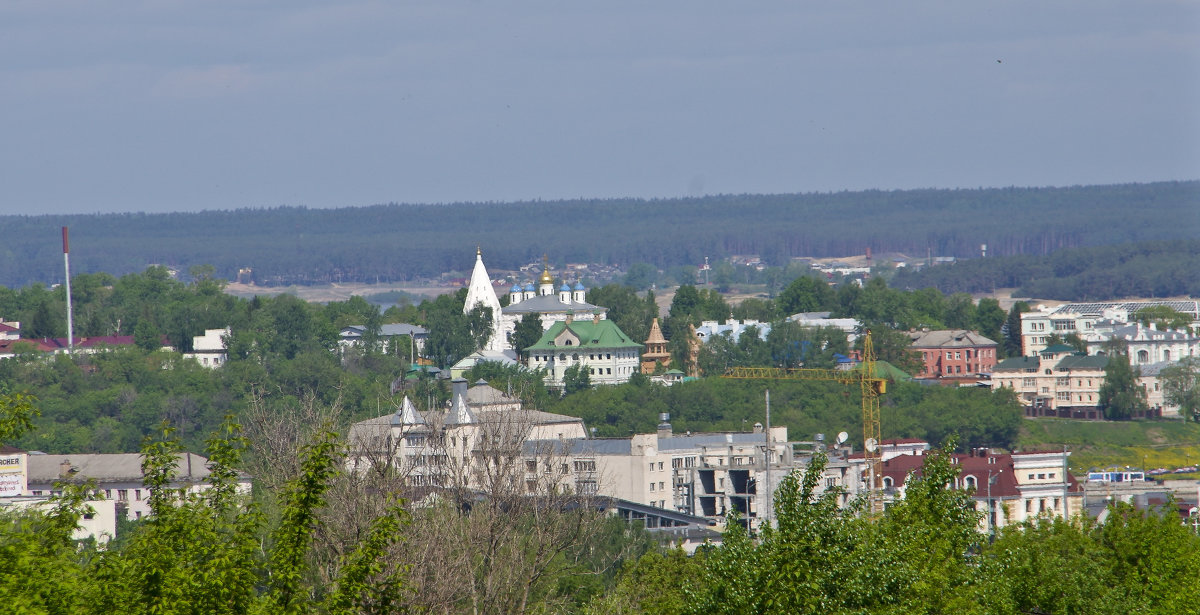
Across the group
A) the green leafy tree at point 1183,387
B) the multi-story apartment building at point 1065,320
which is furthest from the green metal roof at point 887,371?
the green leafy tree at point 1183,387

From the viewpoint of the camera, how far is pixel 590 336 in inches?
3821

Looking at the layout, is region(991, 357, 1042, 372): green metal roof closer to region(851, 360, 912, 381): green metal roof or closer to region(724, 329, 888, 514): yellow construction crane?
region(851, 360, 912, 381): green metal roof

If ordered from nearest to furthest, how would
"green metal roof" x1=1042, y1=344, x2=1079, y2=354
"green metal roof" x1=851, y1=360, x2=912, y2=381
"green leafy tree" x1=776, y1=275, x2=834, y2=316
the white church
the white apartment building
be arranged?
1. the white apartment building
2. "green metal roof" x1=851, y1=360, x2=912, y2=381
3. "green metal roof" x1=1042, y1=344, x2=1079, y2=354
4. the white church
5. "green leafy tree" x1=776, y1=275, x2=834, y2=316

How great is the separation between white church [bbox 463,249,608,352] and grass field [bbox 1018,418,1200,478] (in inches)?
1102

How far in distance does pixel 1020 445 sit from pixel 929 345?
982 inches

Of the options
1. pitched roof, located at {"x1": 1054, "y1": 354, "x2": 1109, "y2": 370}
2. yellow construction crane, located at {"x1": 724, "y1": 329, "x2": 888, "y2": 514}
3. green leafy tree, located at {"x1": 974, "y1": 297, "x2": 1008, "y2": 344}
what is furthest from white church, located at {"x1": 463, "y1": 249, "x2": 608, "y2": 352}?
pitched roof, located at {"x1": 1054, "y1": 354, "x2": 1109, "y2": 370}

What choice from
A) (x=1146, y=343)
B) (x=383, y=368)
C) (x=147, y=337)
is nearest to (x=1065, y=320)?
(x=1146, y=343)

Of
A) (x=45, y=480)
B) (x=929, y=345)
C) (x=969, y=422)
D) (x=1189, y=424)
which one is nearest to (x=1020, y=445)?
(x=969, y=422)

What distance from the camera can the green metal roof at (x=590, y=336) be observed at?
96.4 metres

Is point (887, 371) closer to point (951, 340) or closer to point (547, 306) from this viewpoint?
point (951, 340)

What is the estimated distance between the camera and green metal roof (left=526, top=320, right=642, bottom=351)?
96.4 meters

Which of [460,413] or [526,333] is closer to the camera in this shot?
[460,413]

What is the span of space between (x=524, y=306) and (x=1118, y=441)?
3864cm

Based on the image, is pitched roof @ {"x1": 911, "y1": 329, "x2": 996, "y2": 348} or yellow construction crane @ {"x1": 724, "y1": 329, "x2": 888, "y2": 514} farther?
pitched roof @ {"x1": 911, "y1": 329, "x2": 996, "y2": 348}
